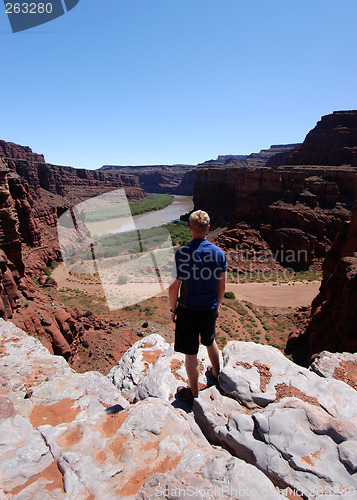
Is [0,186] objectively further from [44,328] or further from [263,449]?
[263,449]

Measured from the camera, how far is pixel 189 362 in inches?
162

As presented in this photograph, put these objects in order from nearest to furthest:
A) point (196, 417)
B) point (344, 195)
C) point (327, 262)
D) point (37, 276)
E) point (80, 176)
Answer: point (196, 417)
point (327, 262)
point (37, 276)
point (344, 195)
point (80, 176)

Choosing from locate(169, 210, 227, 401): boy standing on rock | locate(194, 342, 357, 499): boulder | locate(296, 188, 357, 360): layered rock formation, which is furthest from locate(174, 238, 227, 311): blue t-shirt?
locate(296, 188, 357, 360): layered rock formation

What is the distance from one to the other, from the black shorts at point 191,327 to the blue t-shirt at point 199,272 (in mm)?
118

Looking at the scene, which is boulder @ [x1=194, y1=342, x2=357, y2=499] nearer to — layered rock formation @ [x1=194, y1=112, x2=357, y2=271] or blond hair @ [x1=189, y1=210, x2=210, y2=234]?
blond hair @ [x1=189, y1=210, x2=210, y2=234]

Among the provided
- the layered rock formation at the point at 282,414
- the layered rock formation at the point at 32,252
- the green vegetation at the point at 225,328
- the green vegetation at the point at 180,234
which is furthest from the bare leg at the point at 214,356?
the green vegetation at the point at 180,234

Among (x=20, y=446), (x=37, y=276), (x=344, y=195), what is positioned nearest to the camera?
(x=20, y=446)

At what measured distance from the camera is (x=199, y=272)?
3859mm

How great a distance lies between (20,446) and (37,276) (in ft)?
73.9

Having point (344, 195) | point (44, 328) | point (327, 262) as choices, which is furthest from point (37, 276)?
point (344, 195)

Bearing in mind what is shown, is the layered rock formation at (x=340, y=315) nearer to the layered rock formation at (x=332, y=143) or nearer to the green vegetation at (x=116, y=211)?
the layered rock formation at (x=332, y=143)

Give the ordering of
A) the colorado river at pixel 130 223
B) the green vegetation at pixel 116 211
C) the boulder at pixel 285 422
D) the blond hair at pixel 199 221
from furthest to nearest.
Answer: the green vegetation at pixel 116 211
the colorado river at pixel 130 223
the blond hair at pixel 199 221
the boulder at pixel 285 422

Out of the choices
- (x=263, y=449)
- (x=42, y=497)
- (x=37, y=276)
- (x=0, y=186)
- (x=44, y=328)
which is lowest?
(x=37, y=276)

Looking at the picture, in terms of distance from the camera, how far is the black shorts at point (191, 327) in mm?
4016
